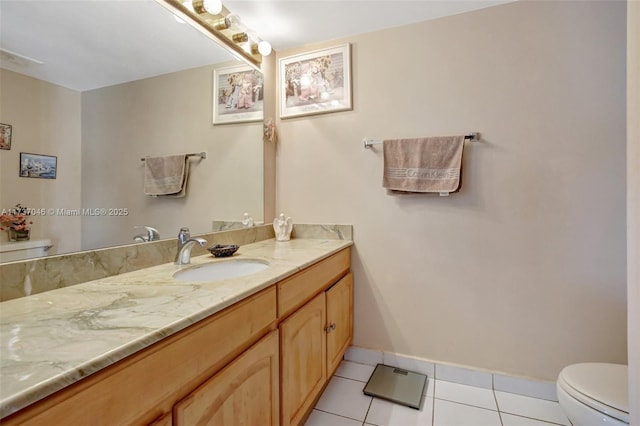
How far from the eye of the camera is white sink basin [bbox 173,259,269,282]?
127 centimetres

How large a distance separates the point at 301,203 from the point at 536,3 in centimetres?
173

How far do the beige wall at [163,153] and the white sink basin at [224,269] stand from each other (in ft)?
0.76

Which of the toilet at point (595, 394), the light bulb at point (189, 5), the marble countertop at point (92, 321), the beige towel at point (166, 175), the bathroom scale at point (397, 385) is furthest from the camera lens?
the bathroom scale at point (397, 385)

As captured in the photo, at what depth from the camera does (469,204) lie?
5.39 ft

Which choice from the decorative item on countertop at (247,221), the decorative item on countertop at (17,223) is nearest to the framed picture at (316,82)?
the decorative item on countertop at (247,221)

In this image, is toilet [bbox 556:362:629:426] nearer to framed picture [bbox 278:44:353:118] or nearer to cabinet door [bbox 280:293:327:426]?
cabinet door [bbox 280:293:327:426]

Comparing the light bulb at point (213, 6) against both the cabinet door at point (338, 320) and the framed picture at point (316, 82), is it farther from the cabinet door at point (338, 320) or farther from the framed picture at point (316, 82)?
the cabinet door at point (338, 320)

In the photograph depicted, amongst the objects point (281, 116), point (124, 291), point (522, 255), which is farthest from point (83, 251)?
point (522, 255)

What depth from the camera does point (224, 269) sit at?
1.36 metres

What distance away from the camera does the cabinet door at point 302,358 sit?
1.11 meters

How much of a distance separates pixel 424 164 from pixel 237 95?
1.21 metres

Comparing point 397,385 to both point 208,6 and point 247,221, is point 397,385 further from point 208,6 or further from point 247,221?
point 208,6

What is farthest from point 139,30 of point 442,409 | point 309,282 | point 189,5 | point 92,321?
point 442,409

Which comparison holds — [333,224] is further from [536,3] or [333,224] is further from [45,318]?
[536,3]
